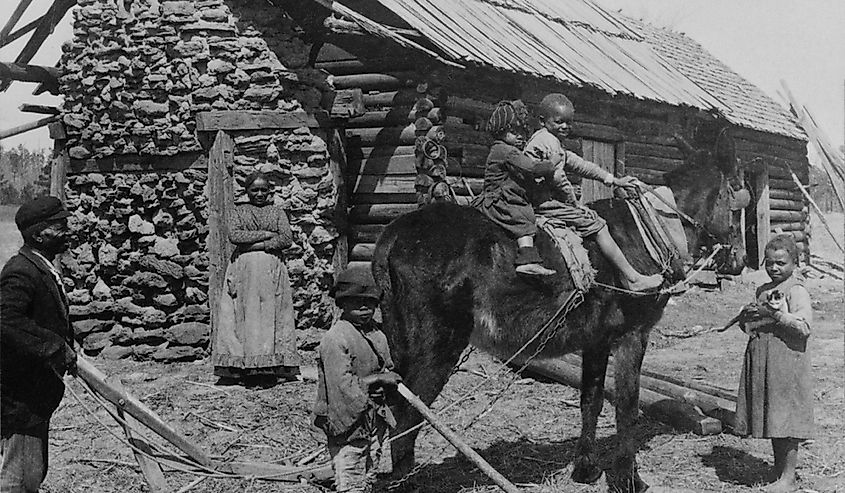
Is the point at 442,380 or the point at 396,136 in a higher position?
the point at 396,136

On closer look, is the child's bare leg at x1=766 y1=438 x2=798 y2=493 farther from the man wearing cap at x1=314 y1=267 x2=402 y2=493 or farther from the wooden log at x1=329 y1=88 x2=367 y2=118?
the wooden log at x1=329 y1=88 x2=367 y2=118

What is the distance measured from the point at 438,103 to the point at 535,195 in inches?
158

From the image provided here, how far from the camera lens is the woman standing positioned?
8.52 meters

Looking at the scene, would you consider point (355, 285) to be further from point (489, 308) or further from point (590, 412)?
point (590, 412)

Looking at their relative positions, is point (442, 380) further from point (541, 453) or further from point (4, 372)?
point (4, 372)

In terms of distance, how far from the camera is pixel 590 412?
6.13m

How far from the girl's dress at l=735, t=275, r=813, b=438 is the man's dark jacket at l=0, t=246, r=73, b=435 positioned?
14.9 ft

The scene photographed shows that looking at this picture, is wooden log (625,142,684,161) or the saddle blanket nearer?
the saddle blanket

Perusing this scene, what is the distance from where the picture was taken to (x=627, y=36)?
17188mm

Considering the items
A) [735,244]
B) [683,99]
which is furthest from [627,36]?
[735,244]

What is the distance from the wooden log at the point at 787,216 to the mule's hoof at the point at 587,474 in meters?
15.2

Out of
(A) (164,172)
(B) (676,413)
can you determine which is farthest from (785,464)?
(A) (164,172)

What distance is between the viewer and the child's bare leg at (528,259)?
223 inches

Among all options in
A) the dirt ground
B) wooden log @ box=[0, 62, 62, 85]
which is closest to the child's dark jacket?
the dirt ground
